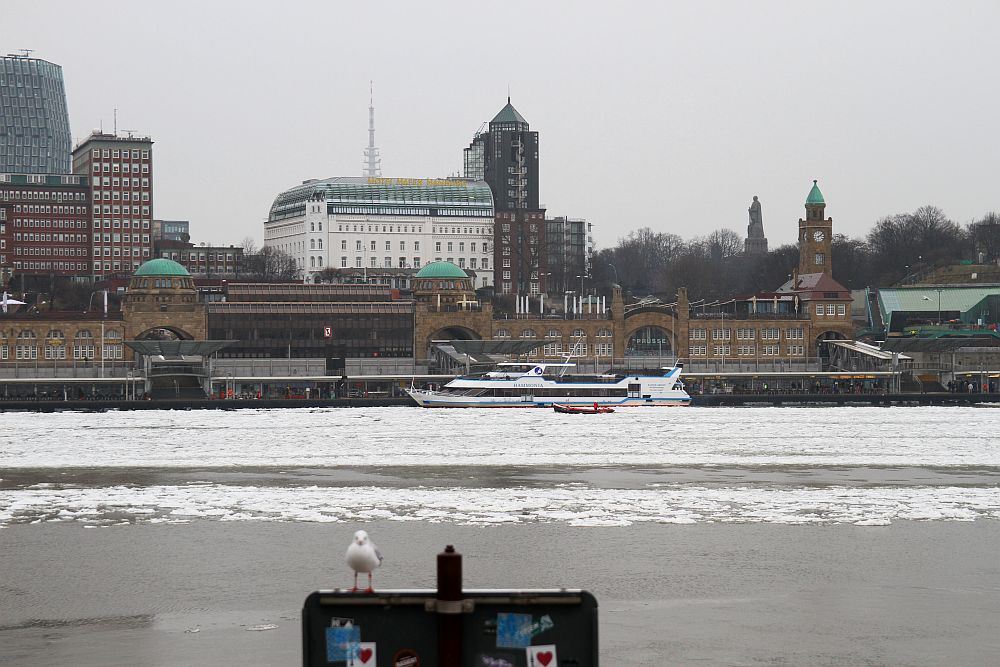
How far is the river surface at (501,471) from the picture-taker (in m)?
40.9

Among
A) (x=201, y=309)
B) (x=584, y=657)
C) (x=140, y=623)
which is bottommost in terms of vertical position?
(x=140, y=623)

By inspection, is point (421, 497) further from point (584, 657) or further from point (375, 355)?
point (375, 355)

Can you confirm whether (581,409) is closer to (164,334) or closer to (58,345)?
(164,334)

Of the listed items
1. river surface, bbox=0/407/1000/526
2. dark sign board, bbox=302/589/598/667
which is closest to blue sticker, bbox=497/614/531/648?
dark sign board, bbox=302/589/598/667

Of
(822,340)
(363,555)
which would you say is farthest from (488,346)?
(363,555)

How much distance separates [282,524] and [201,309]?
11074 cm

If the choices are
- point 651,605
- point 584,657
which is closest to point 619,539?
point 651,605

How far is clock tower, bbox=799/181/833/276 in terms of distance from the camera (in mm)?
168125

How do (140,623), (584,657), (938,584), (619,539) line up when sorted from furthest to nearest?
(619,539)
(938,584)
(140,623)
(584,657)

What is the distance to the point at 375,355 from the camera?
483ft

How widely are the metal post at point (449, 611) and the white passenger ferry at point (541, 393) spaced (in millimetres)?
100445

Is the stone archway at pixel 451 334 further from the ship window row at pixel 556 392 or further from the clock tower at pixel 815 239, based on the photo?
the clock tower at pixel 815 239

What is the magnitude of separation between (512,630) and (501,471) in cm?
4056

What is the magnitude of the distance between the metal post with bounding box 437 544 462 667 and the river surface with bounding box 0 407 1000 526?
25241 mm
